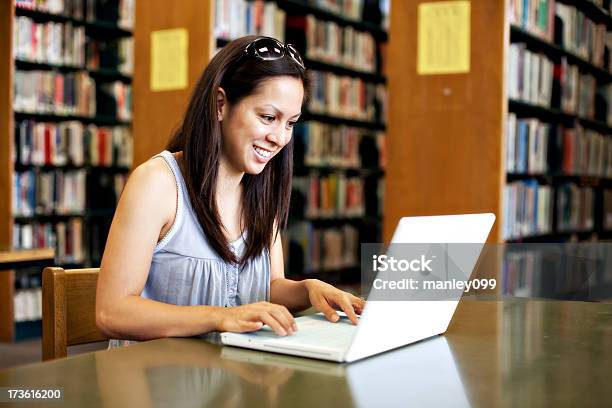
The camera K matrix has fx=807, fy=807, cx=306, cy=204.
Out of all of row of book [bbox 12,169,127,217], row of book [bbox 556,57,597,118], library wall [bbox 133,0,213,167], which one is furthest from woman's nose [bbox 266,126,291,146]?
row of book [bbox 12,169,127,217]

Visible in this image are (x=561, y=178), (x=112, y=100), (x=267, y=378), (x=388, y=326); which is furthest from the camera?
(x=112, y=100)

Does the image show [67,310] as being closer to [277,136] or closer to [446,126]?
[277,136]

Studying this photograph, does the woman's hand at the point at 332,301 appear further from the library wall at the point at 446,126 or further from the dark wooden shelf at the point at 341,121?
the dark wooden shelf at the point at 341,121

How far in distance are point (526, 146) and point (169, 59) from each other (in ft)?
5.56

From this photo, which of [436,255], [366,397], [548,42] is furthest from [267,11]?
[366,397]

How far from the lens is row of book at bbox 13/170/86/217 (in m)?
4.53

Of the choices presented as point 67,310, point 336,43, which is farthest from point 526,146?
point 67,310

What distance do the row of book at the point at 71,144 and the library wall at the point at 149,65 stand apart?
116 cm

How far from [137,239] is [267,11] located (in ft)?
11.1

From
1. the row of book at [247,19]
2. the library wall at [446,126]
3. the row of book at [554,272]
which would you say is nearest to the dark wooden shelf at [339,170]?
the row of book at [247,19]

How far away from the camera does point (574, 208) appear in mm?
4578

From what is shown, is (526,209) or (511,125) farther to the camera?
(526,209)

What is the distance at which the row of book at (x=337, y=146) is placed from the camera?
4.98 metres

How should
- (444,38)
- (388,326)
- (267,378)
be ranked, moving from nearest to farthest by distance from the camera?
(267,378) → (388,326) → (444,38)
